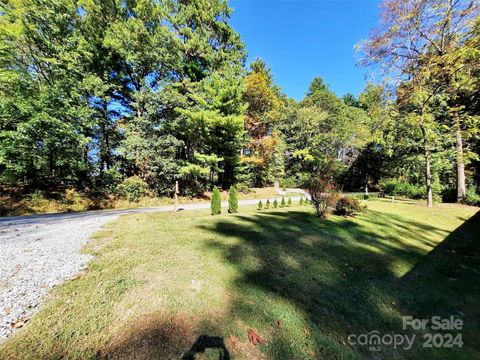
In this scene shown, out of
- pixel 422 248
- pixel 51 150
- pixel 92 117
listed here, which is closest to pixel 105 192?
pixel 51 150

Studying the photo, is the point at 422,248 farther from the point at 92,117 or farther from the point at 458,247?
the point at 92,117

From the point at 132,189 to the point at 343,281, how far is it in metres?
14.6

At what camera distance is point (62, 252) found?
438 centimetres

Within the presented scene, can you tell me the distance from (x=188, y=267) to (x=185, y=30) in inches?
804

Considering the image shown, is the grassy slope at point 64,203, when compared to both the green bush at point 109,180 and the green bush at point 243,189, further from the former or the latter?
the green bush at point 243,189

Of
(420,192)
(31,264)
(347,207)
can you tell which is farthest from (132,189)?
(420,192)

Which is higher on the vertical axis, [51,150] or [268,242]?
[51,150]

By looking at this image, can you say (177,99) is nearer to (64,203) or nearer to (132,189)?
(132,189)

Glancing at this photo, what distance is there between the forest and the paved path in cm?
801

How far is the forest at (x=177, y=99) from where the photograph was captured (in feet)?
35.2

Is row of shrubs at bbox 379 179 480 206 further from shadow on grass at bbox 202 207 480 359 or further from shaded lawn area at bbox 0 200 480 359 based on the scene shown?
shaded lawn area at bbox 0 200 480 359

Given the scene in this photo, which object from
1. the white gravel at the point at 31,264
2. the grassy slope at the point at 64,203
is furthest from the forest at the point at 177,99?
the white gravel at the point at 31,264

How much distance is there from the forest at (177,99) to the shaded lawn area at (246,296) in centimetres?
456

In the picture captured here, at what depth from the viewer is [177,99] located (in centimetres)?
1630
